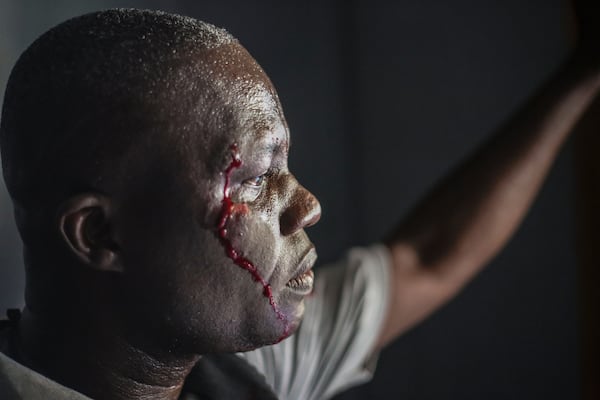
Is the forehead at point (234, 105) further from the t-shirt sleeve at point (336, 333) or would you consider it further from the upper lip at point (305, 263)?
the t-shirt sleeve at point (336, 333)

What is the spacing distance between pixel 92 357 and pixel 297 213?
0.20 meters

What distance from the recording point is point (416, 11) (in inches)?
56.6

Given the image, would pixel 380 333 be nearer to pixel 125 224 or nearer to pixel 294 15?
pixel 125 224

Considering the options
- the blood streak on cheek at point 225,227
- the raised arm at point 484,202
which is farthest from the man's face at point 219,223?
the raised arm at point 484,202

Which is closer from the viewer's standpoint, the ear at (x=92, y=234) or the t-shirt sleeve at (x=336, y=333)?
the ear at (x=92, y=234)

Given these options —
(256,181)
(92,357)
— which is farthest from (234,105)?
(92,357)

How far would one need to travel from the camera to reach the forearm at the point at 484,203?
940 mm

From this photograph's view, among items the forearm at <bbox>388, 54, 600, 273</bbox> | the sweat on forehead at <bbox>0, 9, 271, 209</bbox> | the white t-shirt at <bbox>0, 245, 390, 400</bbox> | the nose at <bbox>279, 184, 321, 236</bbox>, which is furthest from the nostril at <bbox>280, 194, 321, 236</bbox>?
the forearm at <bbox>388, 54, 600, 273</bbox>

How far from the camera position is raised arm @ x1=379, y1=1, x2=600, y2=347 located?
94 cm

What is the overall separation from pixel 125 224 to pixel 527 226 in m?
0.98

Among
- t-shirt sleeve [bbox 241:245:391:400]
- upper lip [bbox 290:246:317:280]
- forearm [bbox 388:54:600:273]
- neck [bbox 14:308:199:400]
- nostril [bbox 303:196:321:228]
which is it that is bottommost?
t-shirt sleeve [bbox 241:245:391:400]

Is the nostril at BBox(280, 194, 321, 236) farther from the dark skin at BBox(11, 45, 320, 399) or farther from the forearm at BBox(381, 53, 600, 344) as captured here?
the forearm at BBox(381, 53, 600, 344)

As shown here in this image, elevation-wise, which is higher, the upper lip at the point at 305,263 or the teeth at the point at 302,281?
the upper lip at the point at 305,263

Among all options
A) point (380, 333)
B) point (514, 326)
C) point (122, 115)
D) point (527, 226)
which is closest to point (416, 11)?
point (527, 226)
